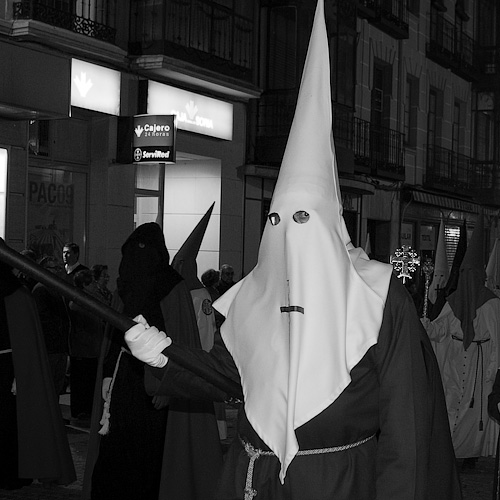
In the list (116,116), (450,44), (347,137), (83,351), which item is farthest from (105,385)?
(450,44)

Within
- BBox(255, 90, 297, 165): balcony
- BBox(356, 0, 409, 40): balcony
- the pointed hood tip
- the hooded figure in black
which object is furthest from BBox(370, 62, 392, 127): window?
the hooded figure in black

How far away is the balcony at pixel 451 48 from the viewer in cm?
2955

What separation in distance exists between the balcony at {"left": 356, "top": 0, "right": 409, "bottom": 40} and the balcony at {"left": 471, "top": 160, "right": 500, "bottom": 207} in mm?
7838

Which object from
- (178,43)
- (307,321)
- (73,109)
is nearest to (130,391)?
(307,321)

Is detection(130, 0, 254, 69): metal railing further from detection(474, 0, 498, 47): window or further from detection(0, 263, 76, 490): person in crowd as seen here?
detection(474, 0, 498, 47): window

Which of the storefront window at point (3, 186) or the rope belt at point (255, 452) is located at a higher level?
the storefront window at point (3, 186)

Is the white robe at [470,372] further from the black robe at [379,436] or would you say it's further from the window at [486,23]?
the window at [486,23]

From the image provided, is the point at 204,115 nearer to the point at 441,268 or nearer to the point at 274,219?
the point at 441,268

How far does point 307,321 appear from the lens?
3582mm

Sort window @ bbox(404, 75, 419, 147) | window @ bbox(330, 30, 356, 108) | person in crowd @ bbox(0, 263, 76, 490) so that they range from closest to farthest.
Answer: person in crowd @ bbox(0, 263, 76, 490), window @ bbox(330, 30, 356, 108), window @ bbox(404, 75, 419, 147)

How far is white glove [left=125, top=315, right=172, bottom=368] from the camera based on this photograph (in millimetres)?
3547

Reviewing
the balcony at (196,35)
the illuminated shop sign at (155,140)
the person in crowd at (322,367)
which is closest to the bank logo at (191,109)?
the balcony at (196,35)

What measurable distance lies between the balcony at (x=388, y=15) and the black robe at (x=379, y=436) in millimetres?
20885

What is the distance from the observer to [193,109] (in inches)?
685
